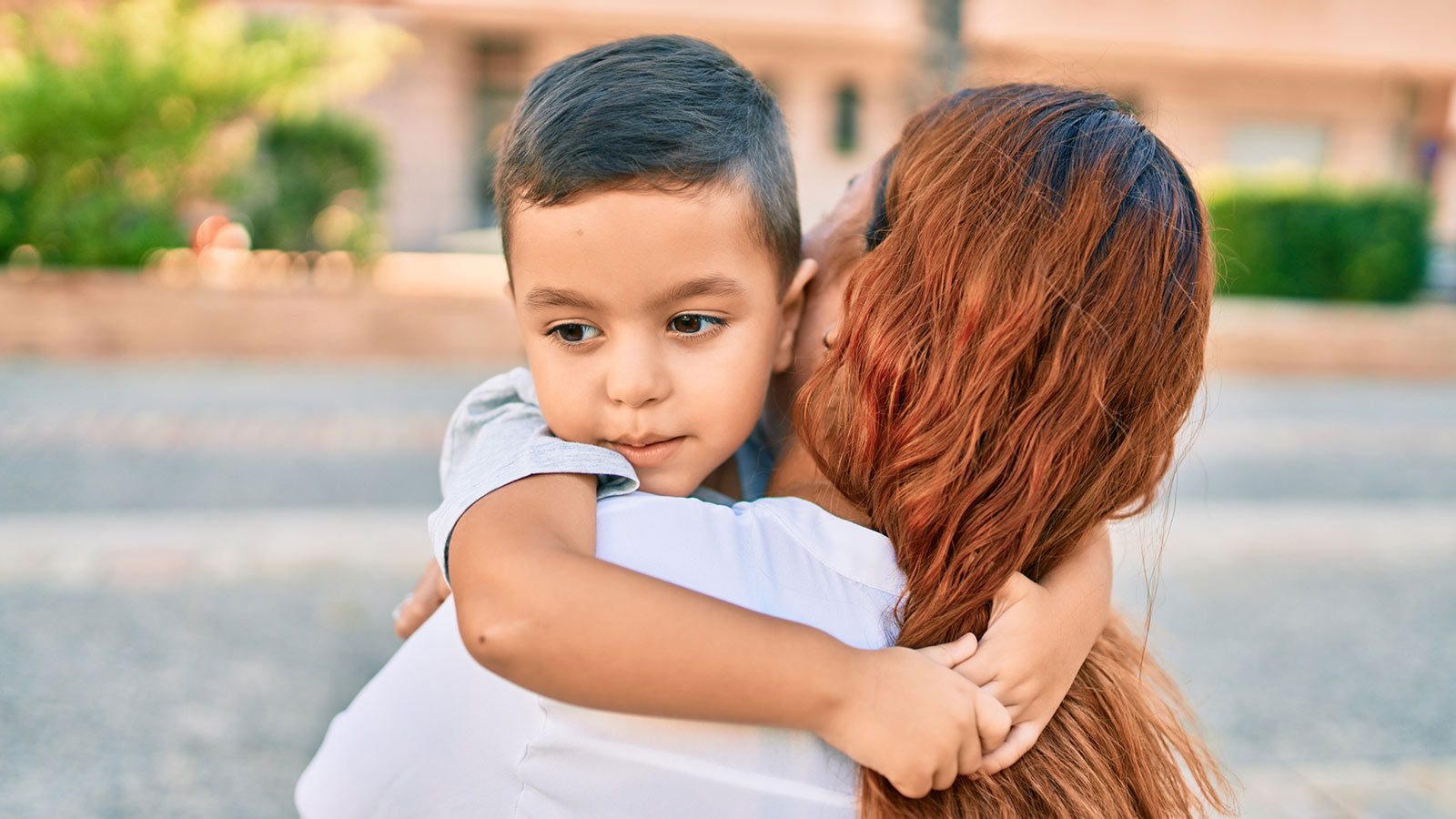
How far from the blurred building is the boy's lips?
16973mm

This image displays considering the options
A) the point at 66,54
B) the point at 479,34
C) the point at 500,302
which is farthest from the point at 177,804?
the point at 479,34

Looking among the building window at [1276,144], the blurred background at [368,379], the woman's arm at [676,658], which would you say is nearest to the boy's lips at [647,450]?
the woman's arm at [676,658]

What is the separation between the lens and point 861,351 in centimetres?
119

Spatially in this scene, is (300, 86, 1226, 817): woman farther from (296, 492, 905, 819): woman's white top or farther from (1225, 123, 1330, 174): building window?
(1225, 123, 1330, 174): building window

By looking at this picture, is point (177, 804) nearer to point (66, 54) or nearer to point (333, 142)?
point (333, 142)

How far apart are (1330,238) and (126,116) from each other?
447 inches

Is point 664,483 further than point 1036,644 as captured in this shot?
Yes

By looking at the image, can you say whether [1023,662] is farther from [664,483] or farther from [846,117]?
[846,117]

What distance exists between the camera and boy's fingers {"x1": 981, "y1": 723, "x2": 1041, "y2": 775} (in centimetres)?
116

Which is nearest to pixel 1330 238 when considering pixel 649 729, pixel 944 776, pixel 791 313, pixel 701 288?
pixel 791 313

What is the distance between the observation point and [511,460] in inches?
47.2

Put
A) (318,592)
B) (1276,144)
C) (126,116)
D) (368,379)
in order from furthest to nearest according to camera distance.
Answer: (1276,144) < (126,116) < (368,379) < (318,592)

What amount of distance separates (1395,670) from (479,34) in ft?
59.5

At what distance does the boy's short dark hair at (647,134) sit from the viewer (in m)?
1.23
